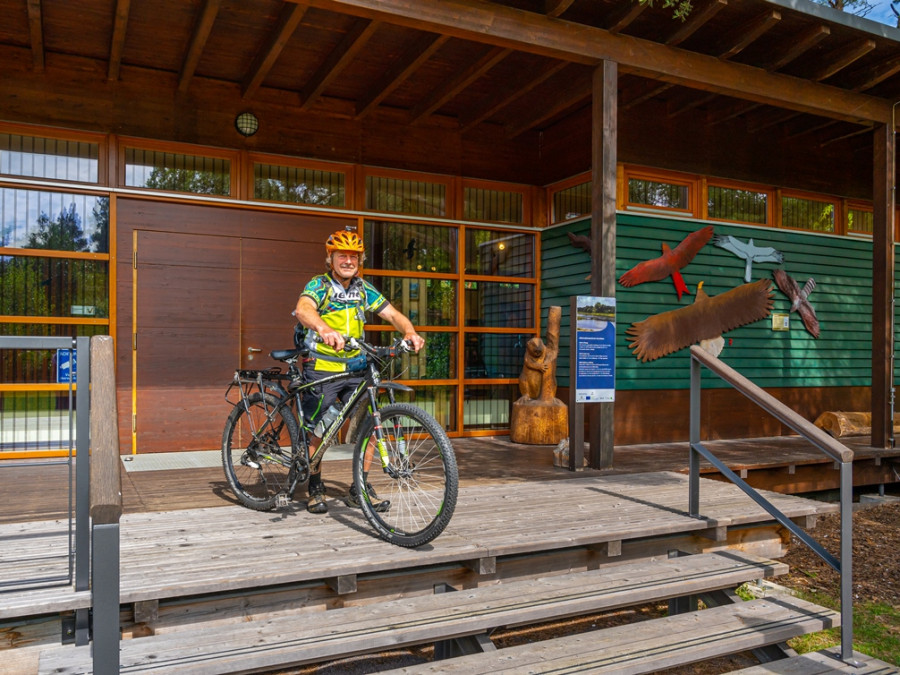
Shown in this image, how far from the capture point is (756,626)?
2.90 meters

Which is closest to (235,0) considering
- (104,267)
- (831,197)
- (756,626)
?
(104,267)

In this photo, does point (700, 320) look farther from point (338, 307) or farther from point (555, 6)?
point (338, 307)

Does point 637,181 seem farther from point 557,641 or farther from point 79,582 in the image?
point 79,582

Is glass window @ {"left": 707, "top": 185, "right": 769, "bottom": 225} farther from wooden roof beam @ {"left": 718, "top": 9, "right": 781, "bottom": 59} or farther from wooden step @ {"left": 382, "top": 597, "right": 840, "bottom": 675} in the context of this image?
wooden step @ {"left": 382, "top": 597, "right": 840, "bottom": 675}

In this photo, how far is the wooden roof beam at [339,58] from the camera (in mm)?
5034

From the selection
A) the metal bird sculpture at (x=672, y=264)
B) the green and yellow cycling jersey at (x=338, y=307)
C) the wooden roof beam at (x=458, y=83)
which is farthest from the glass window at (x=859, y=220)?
the green and yellow cycling jersey at (x=338, y=307)

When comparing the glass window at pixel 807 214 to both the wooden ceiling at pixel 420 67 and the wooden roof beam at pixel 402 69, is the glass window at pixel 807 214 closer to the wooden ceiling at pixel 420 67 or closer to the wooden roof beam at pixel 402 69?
the wooden ceiling at pixel 420 67

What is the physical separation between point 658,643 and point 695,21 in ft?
14.2

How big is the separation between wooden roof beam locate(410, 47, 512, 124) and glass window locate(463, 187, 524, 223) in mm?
945

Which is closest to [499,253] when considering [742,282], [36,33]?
[742,282]

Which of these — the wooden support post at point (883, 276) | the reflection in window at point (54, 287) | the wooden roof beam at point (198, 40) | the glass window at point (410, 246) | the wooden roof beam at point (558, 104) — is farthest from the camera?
the glass window at point (410, 246)

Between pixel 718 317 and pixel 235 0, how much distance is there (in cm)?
537

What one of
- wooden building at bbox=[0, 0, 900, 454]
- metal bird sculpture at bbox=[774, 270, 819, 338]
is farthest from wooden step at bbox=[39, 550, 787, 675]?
metal bird sculpture at bbox=[774, 270, 819, 338]

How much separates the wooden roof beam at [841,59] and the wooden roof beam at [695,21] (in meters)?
1.43
